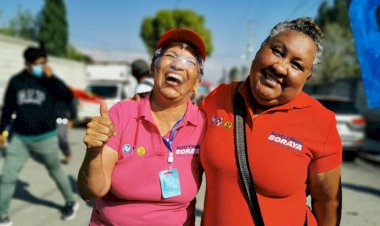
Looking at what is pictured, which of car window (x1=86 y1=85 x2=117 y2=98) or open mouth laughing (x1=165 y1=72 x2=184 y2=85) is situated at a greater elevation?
open mouth laughing (x1=165 y1=72 x2=184 y2=85)

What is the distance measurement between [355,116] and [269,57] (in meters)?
8.10

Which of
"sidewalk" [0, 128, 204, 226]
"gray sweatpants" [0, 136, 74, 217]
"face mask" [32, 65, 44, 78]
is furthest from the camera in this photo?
"sidewalk" [0, 128, 204, 226]

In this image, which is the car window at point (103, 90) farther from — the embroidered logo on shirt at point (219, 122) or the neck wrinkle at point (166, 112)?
the embroidered logo on shirt at point (219, 122)

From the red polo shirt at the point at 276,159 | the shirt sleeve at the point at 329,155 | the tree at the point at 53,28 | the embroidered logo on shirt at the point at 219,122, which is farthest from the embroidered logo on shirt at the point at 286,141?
the tree at the point at 53,28

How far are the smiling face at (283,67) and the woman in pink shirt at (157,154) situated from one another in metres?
0.37

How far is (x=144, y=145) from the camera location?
1.83 metres

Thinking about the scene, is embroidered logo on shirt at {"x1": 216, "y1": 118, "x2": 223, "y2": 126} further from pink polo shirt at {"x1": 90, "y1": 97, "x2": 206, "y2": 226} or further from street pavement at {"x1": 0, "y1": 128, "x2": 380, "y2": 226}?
street pavement at {"x1": 0, "y1": 128, "x2": 380, "y2": 226}

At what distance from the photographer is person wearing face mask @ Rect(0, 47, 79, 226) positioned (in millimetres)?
4227

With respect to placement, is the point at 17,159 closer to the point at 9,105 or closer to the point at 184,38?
the point at 9,105

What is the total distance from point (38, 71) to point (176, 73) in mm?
3048

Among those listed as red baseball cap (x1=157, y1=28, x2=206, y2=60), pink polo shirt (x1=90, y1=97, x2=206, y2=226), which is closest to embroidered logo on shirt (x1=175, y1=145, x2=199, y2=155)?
pink polo shirt (x1=90, y1=97, x2=206, y2=226)

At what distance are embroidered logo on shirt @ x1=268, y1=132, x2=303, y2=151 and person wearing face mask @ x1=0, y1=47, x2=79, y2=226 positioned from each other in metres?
3.26

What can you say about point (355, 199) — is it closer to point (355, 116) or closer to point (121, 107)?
point (355, 116)

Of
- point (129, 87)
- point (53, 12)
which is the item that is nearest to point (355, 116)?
point (129, 87)
